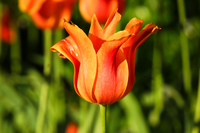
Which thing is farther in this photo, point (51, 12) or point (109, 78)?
point (51, 12)

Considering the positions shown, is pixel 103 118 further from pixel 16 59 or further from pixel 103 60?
pixel 16 59

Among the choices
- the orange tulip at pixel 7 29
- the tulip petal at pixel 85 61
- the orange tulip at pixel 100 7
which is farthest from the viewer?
the orange tulip at pixel 7 29

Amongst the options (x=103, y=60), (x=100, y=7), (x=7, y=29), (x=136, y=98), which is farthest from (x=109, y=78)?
(x=7, y=29)

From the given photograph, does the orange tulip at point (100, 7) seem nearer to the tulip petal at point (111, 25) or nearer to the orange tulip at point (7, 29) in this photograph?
the tulip petal at point (111, 25)

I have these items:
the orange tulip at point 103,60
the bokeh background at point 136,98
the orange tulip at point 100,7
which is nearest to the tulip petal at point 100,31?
the orange tulip at point 103,60

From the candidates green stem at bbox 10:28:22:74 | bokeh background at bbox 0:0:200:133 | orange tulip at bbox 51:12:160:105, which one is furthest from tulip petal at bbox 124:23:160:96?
green stem at bbox 10:28:22:74

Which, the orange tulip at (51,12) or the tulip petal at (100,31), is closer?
the tulip petal at (100,31)

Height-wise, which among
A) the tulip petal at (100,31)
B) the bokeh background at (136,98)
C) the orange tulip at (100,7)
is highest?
the orange tulip at (100,7)

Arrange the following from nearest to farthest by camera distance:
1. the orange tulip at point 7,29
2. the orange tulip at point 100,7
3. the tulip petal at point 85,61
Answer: the tulip petal at point 85,61 < the orange tulip at point 100,7 < the orange tulip at point 7,29
